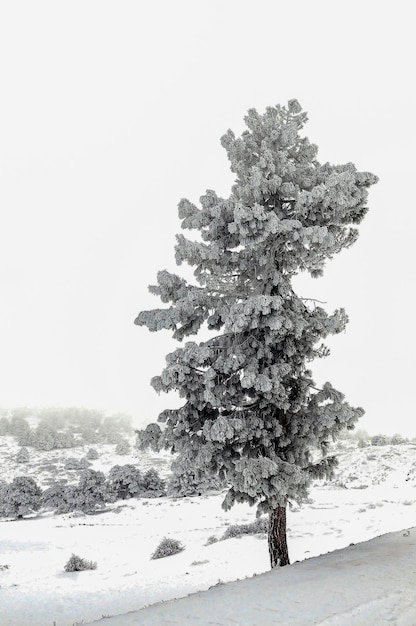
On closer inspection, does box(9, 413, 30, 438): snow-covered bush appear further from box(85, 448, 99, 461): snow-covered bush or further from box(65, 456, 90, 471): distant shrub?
box(65, 456, 90, 471): distant shrub

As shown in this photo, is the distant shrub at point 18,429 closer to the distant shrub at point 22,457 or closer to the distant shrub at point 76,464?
the distant shrub at point 22,457

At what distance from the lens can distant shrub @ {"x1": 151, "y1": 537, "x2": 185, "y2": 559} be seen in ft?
62.6

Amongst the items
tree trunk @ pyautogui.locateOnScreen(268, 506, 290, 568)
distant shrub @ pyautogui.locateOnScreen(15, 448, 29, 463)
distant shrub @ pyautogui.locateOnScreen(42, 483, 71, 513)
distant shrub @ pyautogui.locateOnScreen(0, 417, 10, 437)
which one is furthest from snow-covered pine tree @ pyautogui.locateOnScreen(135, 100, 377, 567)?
distant shrub @ pyautogui.locateOnScreen(0, 417, 10, 437)

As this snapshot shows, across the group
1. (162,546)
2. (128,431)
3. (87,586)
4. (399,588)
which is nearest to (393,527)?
(162,546)

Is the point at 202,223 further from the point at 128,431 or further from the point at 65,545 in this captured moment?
the point at 128,431

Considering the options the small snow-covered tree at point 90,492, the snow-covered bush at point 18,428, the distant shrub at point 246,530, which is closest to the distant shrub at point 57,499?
the small snow-covered tree at point 90,492

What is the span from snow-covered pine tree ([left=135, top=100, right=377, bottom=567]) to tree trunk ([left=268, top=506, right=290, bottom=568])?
2 centimetres

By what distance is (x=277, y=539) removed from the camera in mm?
9742

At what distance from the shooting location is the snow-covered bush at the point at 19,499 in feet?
122

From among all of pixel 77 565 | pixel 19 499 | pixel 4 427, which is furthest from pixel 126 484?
pixel 4 427

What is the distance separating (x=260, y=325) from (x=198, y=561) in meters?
12.4

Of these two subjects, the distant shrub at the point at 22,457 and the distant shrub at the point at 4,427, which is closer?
the distant shrub at the point at 22,457

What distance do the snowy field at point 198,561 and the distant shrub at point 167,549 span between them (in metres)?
0.45

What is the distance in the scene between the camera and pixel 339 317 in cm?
980
